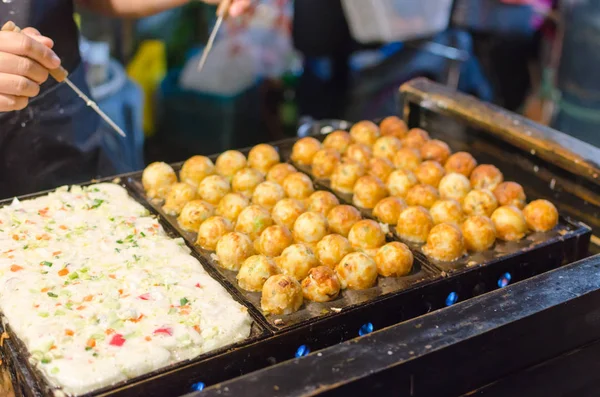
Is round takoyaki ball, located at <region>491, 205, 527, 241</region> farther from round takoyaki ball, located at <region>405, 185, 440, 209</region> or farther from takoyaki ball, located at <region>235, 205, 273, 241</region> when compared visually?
takoyaki ball, located at <region>235, 205, 273, 241</region>

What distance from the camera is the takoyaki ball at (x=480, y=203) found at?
8.45 ft

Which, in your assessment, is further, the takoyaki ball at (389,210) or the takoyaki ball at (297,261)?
the takoyaki ball at (389,210)

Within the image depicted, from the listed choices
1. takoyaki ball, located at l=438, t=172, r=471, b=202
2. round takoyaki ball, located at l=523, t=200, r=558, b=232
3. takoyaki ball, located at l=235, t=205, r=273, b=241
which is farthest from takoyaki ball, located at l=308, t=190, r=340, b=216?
round takoyaki ball, located at l=523, t=200, r=558, b=232

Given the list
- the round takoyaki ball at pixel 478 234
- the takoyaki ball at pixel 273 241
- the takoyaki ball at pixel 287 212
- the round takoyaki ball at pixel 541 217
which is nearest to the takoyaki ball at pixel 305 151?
the takoyaki ball at pixel 287 212

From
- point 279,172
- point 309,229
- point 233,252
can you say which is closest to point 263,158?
point 279,172

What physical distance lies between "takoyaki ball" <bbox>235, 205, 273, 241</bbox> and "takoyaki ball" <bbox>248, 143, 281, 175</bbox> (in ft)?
1.57

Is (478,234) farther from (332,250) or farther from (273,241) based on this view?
(273,241)

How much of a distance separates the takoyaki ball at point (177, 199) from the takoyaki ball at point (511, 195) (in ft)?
3.89

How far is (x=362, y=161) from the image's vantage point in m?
2.93

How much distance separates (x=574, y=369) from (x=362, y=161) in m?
1.22

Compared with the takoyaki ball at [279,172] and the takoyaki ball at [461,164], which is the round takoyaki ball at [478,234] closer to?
the takoyaki ball at [461,164]

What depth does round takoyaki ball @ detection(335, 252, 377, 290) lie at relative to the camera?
83.8 inches

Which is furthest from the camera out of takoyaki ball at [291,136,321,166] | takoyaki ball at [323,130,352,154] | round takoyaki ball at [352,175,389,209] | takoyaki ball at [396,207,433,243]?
takoyaki ball at [323,130,352,154]

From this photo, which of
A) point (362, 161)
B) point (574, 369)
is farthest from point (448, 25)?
point (574, 369)
